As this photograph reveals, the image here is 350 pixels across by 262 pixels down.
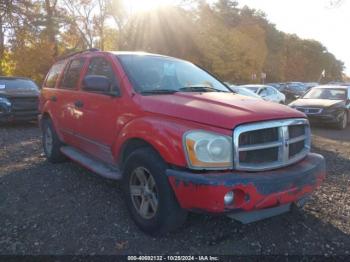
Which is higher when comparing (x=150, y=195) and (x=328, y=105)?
(x=328, y=105)

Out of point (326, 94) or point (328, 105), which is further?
point (326, 94)

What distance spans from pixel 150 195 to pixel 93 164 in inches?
54.0

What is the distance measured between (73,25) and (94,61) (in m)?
32.2

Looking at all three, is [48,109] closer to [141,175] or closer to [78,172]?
[78,172]

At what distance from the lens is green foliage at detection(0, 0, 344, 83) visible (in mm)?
23859

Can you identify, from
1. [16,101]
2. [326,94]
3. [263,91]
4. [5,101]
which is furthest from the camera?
[263,91]

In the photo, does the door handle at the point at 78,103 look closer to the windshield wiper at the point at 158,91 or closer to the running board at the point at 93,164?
the running board at the point at 93,164

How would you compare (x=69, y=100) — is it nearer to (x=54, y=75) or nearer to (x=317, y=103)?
(x=54, y=75)

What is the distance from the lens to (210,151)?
124 inches

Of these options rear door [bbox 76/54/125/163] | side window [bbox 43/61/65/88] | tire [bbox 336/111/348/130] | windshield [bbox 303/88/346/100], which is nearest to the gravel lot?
rear door [bbox 76/54/125/163]

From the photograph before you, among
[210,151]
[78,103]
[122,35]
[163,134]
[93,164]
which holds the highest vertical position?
[122,35]

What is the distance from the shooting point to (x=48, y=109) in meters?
6.26

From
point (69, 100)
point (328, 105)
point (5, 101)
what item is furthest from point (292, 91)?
point (69, 100)

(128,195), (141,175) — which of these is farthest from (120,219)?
(141,175)
